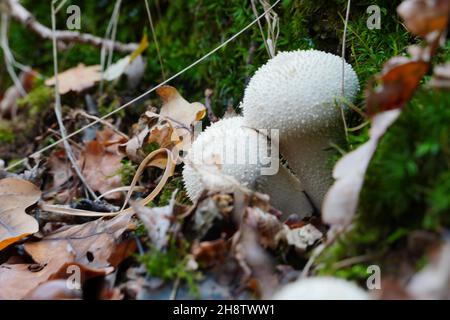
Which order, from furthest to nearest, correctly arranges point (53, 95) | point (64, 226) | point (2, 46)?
point (2, 46), point (53, 95), point (64, 226)

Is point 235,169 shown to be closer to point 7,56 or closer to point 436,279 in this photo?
point 436,279

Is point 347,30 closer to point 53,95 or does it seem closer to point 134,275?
point 134,275

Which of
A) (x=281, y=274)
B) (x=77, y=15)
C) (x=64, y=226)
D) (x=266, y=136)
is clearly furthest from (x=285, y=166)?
(x=77, y=15)

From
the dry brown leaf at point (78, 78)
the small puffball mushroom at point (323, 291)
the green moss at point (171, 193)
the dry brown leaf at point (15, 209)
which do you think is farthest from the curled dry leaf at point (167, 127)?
the small puffball mushroom at point (323, 291)

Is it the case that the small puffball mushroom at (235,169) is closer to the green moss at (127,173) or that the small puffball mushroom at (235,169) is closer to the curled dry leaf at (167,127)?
the curled dry leaf at (167,127)

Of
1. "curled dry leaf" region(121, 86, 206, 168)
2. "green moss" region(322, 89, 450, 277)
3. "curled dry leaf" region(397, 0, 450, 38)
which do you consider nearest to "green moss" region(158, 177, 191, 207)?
"curled dry leaf" region(121, 86, 206, 168)

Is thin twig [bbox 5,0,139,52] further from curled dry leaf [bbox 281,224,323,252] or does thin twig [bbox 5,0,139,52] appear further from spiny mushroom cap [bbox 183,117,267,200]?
curled dry leaf [bbox 281,224,323,252]
